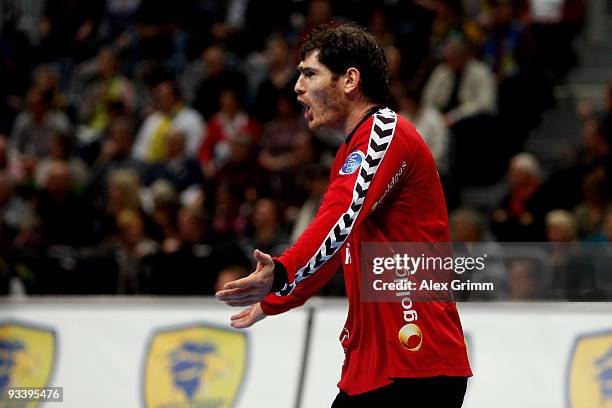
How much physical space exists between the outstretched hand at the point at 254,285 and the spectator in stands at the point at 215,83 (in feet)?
28.0

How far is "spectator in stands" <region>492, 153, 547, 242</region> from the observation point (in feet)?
28.7

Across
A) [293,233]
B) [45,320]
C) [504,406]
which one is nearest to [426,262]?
[504,406]

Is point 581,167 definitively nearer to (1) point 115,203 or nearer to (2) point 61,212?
(1) point 115,203

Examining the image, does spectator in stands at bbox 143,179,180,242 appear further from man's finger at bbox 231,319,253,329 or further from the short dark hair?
the short dark hair

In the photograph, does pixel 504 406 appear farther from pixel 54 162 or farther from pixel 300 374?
pixel 54 162

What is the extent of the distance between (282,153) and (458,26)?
2.33 metres

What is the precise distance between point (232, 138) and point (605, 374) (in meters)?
5.43

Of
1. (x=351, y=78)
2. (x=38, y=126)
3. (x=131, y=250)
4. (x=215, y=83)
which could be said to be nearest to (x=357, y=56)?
(x=351, y=78)

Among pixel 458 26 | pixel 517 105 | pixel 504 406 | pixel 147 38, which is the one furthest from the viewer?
pixel 147 38

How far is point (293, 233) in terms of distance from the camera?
9.32 m

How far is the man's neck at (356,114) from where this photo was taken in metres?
4.07

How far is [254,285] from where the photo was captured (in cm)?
356

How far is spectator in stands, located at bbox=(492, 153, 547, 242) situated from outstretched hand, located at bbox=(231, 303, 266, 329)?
4616 millimetres

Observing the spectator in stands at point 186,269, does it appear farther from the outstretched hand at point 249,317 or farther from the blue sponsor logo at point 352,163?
the blue sponsor logo at point 352,163
